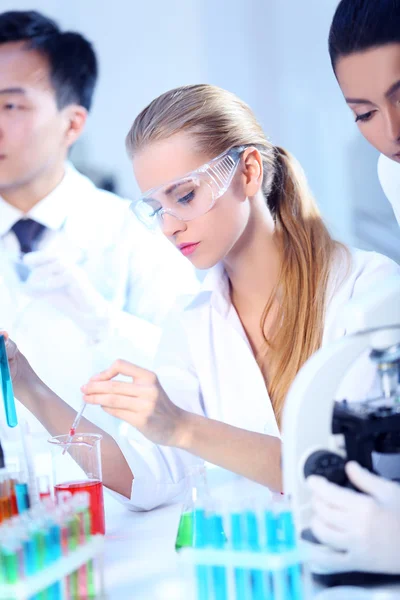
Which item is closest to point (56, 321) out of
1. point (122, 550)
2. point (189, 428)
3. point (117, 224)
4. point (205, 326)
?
point (117, 224)

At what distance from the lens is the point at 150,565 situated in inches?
54.4

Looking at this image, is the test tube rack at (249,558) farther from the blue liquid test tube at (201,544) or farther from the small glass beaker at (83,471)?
the small glass beaker at (83,471)

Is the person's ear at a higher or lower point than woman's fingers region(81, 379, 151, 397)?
higher

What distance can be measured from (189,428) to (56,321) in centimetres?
123

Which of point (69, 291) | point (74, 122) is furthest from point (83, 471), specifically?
point (74, 122)

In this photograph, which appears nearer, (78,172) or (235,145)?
(235,145)

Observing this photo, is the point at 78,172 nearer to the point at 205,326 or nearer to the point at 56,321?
the point at 56,321

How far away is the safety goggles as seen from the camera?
1.88m

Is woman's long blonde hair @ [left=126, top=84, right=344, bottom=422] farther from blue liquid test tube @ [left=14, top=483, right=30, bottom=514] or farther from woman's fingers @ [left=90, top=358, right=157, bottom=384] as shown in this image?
blue liquid test tube @ [left=14, top=483, right=30, bottom=514]

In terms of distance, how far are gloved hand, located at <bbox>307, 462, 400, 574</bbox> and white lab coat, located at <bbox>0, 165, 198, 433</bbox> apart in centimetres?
161

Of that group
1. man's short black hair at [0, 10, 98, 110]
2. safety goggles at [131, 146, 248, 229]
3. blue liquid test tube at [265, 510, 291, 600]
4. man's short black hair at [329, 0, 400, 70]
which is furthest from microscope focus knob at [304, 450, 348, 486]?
man's short black hair at [0, 10, 98, 110]

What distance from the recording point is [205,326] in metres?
2.22

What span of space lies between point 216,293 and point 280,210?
12.9 inches

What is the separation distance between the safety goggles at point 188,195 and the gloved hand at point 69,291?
876 mm
